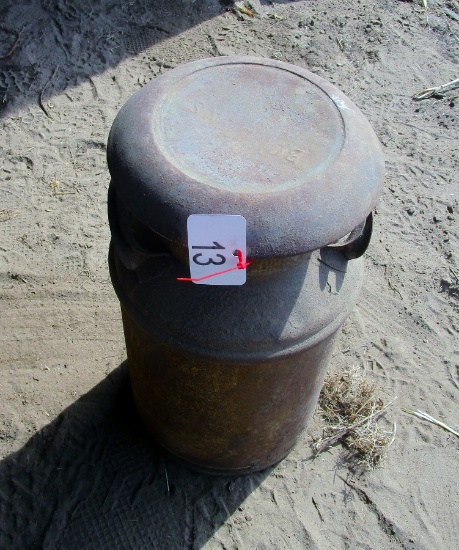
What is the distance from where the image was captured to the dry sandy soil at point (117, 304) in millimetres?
2809

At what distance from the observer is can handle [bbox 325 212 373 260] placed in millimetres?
2098

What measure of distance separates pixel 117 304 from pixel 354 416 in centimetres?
141

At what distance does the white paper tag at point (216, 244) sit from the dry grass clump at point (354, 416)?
1.53m

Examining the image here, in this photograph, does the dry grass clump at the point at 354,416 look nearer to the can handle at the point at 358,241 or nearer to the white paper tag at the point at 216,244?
the can handle at the point at 358,241

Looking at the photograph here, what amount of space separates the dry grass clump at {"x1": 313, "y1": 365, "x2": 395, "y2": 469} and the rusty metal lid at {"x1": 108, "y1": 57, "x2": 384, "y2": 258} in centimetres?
148

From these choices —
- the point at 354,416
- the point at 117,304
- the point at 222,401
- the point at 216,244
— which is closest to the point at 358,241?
the point at 216,244

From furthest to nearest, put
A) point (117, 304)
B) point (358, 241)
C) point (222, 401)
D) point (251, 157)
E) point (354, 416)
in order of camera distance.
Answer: point (117, 304)
point (354, 416)
point (222, 401)
point (358, 241)
point (251, 157)

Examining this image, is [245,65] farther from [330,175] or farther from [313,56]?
[313,56]

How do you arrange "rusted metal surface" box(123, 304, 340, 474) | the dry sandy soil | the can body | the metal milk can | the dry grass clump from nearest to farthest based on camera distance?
the metal milk can
the can body
"rusted metal surface" box(123, 304, 340, 474)
the dry sandy soil
the dry grass clump

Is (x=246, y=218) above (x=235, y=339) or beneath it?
above

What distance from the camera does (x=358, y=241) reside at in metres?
2.12

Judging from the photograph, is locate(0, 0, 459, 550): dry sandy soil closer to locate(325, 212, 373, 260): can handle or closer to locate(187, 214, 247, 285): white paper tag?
locate(325, 212, 373, 260): can handle

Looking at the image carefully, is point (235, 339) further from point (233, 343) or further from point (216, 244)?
point (216, 244)

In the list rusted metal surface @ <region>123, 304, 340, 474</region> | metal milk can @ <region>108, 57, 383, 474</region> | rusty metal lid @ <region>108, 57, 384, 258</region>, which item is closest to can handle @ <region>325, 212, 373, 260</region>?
metal milk can @ <region>108, 57, 383, 474</region>
